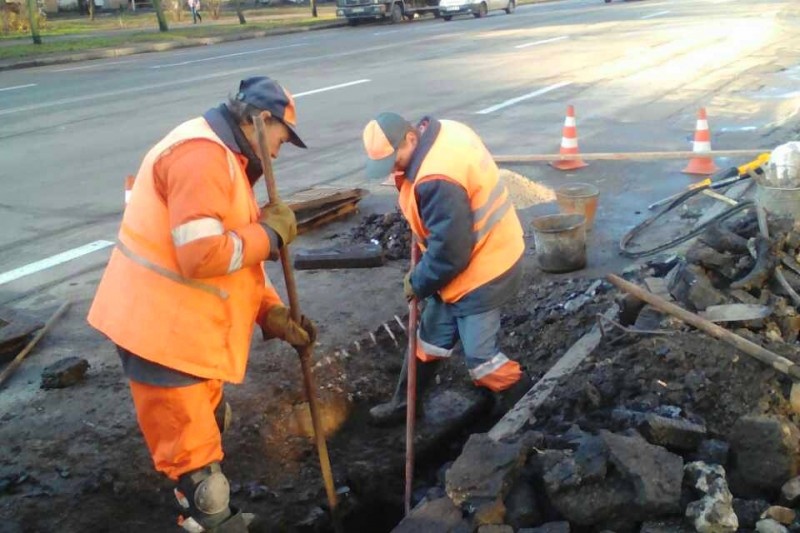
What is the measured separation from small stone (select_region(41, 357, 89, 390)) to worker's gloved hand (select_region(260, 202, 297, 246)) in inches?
82.0

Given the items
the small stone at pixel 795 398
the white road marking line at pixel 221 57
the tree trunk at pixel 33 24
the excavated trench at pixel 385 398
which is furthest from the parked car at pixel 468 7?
the small stone at pixel 795 398

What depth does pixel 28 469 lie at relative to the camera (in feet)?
13.5

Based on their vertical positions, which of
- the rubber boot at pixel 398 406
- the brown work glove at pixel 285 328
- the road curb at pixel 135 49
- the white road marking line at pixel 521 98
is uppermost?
the road curb at pixel 135 49

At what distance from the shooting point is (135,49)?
76.1 feet

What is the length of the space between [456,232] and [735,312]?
5.13 feet

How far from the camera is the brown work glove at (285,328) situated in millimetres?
3611

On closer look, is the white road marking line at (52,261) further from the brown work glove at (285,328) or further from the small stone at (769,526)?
the small stone at (769,526)

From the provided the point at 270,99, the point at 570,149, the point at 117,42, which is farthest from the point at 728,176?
the point at 117,42

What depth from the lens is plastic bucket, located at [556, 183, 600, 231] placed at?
6.62 metres

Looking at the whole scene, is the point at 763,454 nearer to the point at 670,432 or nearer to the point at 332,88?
the point at 670,432

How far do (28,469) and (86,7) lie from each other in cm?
4378

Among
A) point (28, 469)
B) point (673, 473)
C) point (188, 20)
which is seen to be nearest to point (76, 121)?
point (28, 469)

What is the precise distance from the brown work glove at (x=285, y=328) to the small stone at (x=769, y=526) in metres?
1.87

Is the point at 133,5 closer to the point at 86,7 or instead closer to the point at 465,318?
the point at 86,7
